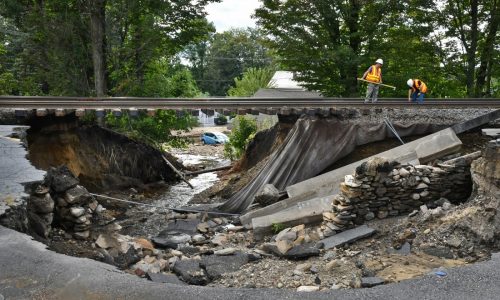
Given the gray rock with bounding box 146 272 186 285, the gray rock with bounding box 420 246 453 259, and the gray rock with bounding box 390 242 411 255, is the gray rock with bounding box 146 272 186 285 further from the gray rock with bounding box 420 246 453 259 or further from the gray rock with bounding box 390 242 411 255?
the gray rock with bounding box 420 246 453 259

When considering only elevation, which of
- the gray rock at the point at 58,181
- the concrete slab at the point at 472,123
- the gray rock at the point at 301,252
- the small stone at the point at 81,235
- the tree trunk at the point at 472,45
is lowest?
the gray rock at the point at 301,252

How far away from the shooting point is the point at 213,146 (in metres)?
35.4

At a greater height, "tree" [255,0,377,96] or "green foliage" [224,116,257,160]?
"tree" [255,0,377,96]

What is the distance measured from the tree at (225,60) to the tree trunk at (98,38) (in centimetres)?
4007

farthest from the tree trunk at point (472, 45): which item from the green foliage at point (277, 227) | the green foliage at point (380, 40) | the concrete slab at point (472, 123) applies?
the green foliage at point (277, 227)

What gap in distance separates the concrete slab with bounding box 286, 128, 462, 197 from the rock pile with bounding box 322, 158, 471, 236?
2.95 feet

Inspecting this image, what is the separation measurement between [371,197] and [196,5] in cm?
1343

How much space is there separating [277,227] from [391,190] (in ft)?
8.30

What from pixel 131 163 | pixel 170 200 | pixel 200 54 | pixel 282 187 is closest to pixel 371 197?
pixel 282 187

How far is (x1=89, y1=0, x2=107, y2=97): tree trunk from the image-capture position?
18617 mm

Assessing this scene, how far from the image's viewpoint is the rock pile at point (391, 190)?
8852mm

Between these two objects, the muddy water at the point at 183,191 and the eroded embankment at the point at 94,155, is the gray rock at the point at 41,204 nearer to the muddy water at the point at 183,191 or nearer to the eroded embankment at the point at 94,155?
the eroded embankment at the point at 94,155

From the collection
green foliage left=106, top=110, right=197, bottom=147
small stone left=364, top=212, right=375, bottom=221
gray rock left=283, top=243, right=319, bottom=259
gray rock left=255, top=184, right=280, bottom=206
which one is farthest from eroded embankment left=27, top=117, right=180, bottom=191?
small stone left=364, top=212, right=375, bottom=221

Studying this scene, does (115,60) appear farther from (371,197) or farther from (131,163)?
(371,197)
